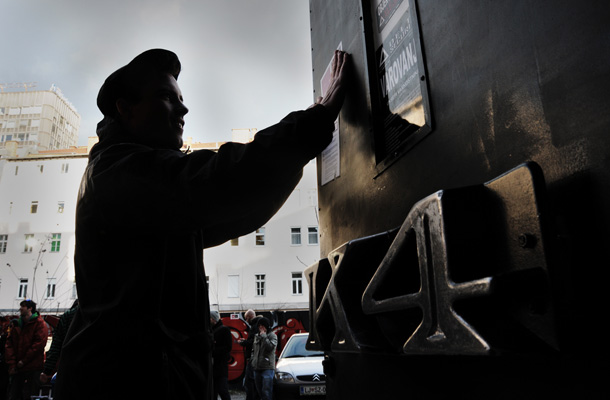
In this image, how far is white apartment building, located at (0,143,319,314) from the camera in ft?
93.5

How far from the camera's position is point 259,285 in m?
28.7

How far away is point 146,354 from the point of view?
1.25 meters

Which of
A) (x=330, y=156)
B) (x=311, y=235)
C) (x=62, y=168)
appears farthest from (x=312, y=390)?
(x=62, y=168)

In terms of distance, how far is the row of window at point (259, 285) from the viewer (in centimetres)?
2848

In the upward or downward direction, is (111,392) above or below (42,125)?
below

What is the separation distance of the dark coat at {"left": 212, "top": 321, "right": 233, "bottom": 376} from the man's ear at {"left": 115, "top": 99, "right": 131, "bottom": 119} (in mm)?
6196

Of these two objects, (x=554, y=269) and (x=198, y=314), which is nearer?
(x=554, y=269)

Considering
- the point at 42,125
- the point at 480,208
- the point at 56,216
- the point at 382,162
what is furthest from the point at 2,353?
the point at 42,125

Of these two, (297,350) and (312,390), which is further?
(297,350)

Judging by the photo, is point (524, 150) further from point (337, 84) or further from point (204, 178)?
point (337, 84)

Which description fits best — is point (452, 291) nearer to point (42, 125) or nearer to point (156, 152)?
point (156, 152)

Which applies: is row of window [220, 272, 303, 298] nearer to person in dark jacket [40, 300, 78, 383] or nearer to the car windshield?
the car windshield

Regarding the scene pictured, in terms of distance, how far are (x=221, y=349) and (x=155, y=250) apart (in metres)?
6.48

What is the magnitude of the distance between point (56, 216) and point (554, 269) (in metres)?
36.0
